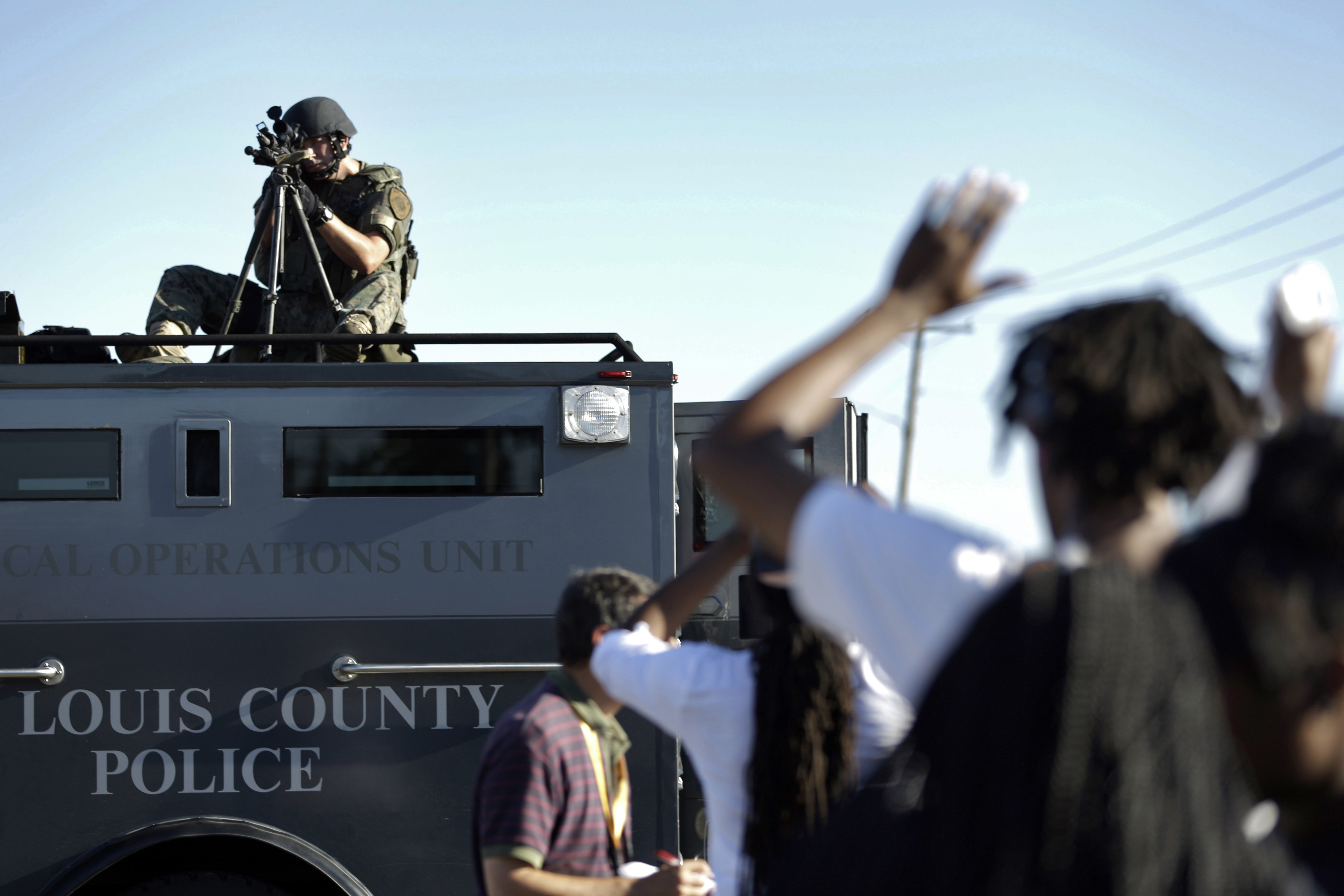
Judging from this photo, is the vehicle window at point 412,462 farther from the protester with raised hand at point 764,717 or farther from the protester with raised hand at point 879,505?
the protester with raised hand at point 879,505

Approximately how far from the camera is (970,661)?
1035mm

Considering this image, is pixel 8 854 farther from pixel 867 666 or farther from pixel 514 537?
pixel 867 666

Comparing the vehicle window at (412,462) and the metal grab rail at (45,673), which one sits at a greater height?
the vehicle window at (412,462)

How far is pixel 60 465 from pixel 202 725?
1030 millimetres

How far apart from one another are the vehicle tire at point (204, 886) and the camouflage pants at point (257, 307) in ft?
6.75

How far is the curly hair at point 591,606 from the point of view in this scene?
2.46 metres

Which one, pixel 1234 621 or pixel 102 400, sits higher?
pixel 102 400

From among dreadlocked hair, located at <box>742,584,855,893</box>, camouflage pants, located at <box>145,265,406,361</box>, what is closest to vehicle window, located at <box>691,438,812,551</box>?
camouflage pants, located at <box>145,265,406,361</box>

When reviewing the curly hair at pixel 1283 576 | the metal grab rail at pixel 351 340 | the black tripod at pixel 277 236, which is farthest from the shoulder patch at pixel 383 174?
the curly hair at pixel 1283 576

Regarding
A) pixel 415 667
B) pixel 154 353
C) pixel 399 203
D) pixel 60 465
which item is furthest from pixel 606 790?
pixel 399 203

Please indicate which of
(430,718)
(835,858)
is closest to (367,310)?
(430,718)

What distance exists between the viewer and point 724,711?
190 cm

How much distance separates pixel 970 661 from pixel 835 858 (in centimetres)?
29

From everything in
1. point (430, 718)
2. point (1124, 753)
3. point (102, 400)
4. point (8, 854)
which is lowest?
point (8, 854)
